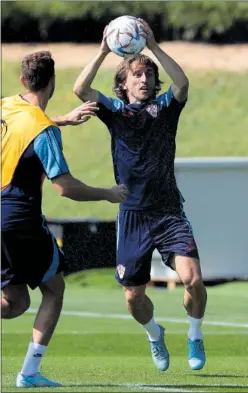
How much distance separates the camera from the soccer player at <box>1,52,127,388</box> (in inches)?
307

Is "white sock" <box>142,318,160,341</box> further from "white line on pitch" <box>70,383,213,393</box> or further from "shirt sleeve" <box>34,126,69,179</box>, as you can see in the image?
"shirt sleeve" <box>34,126,69,179</box>

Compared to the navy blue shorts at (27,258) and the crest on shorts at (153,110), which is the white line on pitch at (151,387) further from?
the crest on shorts at (153,110)

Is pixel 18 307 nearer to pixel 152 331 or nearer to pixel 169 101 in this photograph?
pixel 152 331

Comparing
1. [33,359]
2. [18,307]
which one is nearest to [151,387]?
[33,359]

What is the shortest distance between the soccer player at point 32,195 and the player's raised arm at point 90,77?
3.84 feet

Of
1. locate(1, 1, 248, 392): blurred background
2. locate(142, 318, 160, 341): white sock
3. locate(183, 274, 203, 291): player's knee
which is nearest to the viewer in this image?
locate(183, 274, 203, 291): player's knee

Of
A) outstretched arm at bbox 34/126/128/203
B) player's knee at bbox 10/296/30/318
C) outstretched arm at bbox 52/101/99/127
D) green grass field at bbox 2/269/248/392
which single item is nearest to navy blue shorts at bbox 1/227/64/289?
player's knee at bbox 10/296/30/318

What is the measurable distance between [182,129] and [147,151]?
90.9 feet

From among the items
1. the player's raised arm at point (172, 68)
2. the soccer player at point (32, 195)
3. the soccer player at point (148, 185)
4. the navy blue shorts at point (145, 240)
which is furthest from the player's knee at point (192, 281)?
the player's raised arm at point (172, 68)

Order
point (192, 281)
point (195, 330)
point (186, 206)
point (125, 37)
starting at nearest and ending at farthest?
point (192, 281) → point (125, 37) → point (195, 330) → point (186, 206)

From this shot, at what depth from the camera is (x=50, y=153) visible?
776 centimetres

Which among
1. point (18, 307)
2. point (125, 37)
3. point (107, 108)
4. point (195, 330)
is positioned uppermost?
point (125, 37)

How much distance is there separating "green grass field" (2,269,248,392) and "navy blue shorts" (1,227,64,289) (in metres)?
0.74

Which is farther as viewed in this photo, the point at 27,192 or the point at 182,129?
the point at 182,129
